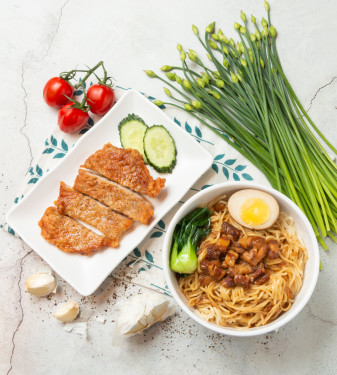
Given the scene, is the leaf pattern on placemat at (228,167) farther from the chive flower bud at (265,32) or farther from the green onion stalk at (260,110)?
the chive flower bud at (265,32)

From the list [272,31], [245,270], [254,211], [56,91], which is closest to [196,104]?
[272,31]

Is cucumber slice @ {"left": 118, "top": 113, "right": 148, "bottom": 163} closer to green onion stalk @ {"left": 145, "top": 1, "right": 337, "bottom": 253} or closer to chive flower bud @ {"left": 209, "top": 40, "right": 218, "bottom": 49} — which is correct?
green onion stalk @ {"left": 145, "top": 1, "right": 337, "bottom": 253}

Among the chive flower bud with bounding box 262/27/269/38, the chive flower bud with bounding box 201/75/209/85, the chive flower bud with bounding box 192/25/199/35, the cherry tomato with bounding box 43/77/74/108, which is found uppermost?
the cherry tomato with bounding box 43/77/74/108

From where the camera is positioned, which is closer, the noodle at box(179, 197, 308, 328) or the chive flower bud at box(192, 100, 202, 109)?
the noodle at box(179, 197, 308, 328)

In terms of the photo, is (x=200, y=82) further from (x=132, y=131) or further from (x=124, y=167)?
(x=124, y=167)

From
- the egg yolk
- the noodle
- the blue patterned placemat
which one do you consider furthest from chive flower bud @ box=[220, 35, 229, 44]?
the noodle

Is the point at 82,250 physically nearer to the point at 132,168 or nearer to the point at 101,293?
the point at 101,293

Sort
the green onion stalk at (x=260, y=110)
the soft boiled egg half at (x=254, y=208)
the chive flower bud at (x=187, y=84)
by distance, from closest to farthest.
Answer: the soft boiled egg half at (x=254, y=208)
the green onion stalk at (x=260, y=110)
the chive flower bud at (x=187, y=84)

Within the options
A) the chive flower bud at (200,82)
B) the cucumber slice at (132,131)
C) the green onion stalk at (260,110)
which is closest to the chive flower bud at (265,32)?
the green onion stalk at (260,110)
